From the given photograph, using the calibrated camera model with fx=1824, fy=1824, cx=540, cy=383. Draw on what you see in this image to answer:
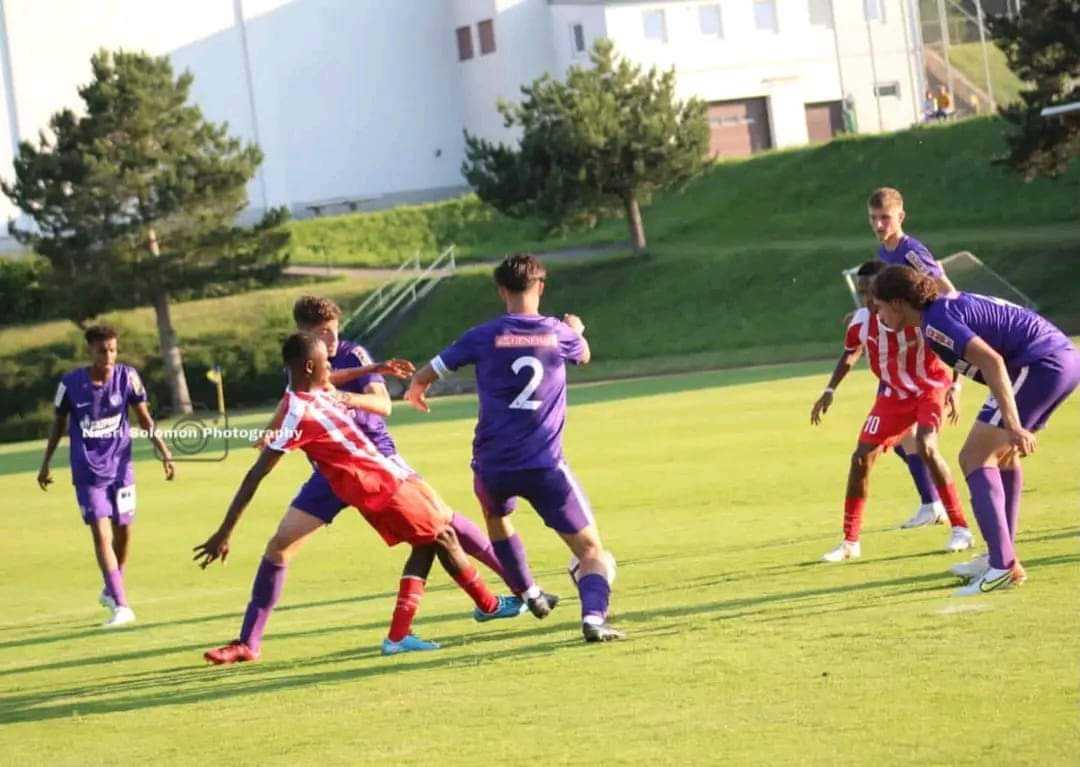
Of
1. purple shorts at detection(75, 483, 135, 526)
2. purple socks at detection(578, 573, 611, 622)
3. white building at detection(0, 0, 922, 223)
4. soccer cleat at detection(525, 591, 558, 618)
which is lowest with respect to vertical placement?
soccer cleat at detection(525, 591, 558, 618)

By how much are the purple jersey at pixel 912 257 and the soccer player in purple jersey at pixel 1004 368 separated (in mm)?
2032

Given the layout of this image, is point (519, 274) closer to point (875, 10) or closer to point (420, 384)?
point (420, 384)

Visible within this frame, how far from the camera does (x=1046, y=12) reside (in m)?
48.0

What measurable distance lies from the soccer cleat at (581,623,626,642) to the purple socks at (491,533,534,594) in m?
0.90

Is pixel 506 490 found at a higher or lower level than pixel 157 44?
lower

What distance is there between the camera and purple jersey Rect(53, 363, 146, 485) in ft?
44.6

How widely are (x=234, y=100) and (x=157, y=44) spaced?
13.0 feet

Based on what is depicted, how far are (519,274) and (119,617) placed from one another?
16.6 ft

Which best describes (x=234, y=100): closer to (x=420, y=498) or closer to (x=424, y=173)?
(x=424, y=173)

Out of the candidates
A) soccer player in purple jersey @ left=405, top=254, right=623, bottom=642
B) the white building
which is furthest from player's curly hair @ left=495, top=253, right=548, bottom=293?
the white building

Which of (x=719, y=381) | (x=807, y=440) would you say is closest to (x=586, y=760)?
(x=807, y=440)

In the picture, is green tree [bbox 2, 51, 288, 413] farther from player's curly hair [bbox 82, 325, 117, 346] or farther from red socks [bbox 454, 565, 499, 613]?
red socks [bbox 454, 565, 499, 613]

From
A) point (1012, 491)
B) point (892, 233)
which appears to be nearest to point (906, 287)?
point (1012, 491)

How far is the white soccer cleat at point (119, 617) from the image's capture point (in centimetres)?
1289
